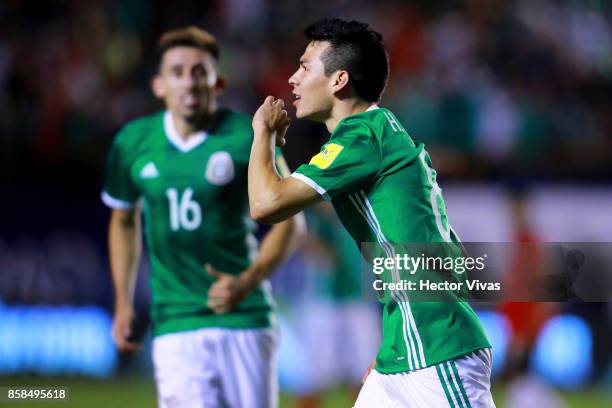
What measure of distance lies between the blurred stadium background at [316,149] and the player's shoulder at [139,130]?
142 inches

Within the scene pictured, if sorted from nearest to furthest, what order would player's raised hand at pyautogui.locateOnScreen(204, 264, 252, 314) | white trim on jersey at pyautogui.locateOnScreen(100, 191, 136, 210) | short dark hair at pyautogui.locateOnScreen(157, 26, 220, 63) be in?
1. player's raised hand at pyautogui.locateOnScreen(204, 264, 252, 314)
2. short dark hair at pyautogui.locateOnScreen(157, 26, 220, 63)
3. white trim on jersey at pyautogui.locateOnScreen(100, 191, 136, 210)

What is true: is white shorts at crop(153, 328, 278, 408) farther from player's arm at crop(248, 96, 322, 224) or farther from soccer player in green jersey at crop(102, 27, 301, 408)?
player's arm at crop(248, 96, 322, 224)

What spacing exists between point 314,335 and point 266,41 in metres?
4.65

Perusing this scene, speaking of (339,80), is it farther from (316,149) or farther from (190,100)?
(316,149)

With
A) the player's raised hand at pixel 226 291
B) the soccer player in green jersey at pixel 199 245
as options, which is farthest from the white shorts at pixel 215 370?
the player's raised hand at pixel 226 291

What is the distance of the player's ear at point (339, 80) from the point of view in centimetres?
441

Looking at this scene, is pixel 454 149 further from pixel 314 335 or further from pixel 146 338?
pixel 146 338

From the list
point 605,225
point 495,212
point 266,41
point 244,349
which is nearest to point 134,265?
point 244,349

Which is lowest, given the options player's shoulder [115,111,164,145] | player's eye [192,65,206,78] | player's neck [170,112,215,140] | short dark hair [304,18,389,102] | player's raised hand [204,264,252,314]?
player's raised hand [204,264,252,314]

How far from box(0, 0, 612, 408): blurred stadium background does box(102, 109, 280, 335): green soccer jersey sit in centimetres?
358

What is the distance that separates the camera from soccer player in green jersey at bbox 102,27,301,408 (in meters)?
5.66

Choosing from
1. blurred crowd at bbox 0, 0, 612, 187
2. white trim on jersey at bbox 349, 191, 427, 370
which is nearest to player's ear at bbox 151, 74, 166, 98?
white trim on jersey at bbox 349, 191, 427, 370

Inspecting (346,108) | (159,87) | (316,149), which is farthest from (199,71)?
(316,149)

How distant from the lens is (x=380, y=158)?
4152 millimetres
